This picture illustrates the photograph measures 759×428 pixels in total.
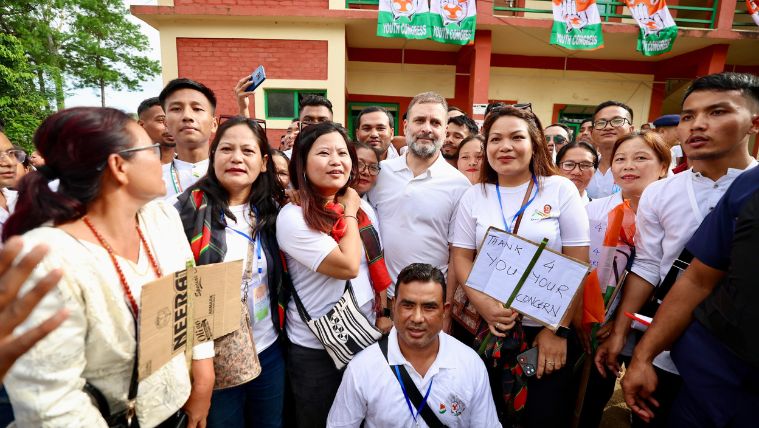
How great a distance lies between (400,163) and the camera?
2824 mm

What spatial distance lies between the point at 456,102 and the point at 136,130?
987cm

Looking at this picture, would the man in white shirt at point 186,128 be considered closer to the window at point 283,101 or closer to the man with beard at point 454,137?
the man with beard at point 454,137

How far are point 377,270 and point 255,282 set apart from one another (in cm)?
69

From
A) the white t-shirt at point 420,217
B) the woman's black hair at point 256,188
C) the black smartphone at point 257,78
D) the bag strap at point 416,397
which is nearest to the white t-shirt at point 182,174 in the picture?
the woman's black hair at point 256,188

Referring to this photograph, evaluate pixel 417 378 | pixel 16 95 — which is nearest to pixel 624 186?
pixel 417 378

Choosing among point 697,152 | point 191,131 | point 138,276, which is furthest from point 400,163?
point 138,276

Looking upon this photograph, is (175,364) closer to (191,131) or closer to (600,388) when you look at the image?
(191,131)

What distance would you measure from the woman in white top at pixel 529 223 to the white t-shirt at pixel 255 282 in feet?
3.68

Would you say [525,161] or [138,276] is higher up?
[525,161]

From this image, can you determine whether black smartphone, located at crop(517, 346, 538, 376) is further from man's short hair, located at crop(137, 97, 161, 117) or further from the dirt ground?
man's short hair, located at crop(137, 97, 161, 117)

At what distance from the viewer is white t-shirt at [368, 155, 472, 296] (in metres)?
2.57

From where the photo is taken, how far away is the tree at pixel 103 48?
19766mm

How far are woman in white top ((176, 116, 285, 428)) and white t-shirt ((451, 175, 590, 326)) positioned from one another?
1.16 meters

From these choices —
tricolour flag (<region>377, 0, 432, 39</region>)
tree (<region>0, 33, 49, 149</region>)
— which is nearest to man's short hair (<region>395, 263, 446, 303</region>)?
tricolour flag (<region>377, 0, 432, 39</region>)
